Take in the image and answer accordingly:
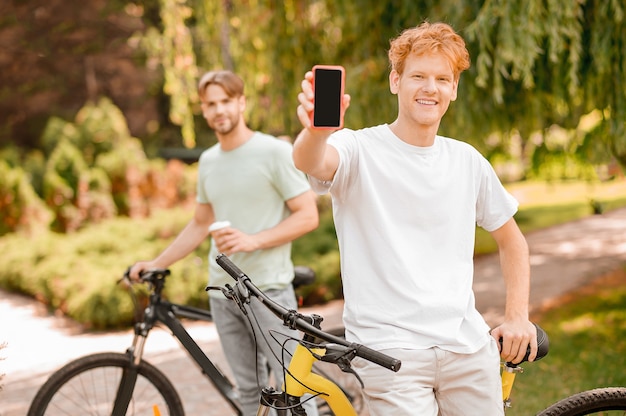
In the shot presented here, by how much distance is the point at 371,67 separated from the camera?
22.0 ft

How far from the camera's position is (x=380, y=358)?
1.88m

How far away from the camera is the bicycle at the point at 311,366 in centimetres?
199

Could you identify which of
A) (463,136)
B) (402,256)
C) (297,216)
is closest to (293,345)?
(297,216)

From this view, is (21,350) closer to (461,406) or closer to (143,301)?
(143,301)

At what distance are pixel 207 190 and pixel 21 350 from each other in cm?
466

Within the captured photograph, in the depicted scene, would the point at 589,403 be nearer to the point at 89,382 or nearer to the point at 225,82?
the point at 225,82

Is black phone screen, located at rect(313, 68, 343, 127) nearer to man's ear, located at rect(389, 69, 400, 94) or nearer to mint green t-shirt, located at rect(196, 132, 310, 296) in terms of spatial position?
man's ear, located at rect(389, 69, 400, 94)

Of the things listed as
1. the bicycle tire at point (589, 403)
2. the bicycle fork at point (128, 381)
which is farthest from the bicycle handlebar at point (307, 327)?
the bicycle fork at point (128, 381)

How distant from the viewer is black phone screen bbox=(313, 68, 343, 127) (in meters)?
1.82

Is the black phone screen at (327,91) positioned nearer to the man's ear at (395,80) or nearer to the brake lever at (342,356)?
the man's ear at (395,80)

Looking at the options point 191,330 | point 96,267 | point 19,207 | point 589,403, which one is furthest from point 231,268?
point 19,207

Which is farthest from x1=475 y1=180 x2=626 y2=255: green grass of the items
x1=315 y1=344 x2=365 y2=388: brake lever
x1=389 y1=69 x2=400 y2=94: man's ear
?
x1=315 y1=344 x2=365 y2=388: brake lever

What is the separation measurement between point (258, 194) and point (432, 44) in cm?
155

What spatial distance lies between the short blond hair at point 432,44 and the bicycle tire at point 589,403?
1072mm
